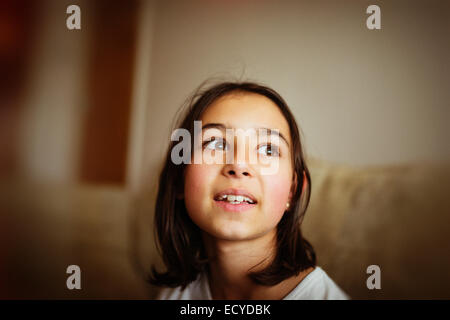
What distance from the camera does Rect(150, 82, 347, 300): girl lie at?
23.1 inches

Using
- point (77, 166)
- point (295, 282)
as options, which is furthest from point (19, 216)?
point (295, 282)

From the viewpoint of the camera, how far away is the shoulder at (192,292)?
725 millimetres

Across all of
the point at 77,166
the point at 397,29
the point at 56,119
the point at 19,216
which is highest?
the point at 397,29

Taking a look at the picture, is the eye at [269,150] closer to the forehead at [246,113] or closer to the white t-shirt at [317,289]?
the forehead at [246,113]

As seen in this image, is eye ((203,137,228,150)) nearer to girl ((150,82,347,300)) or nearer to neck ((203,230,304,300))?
girl ((150,82,347,300))

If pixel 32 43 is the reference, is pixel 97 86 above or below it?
below

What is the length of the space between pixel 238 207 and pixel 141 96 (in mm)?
410

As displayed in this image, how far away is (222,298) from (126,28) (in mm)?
690

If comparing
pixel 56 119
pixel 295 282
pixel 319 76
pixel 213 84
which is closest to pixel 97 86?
pixel 56 119

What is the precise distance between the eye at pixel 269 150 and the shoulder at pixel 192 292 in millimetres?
332

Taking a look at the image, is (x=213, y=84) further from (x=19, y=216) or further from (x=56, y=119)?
(x=19, y=216)

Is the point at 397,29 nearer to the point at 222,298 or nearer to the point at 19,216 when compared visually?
the point at 222,298

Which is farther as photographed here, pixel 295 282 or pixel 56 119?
pixel 56 119

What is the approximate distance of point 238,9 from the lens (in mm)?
752
